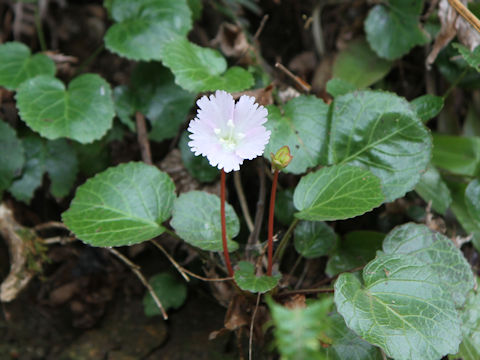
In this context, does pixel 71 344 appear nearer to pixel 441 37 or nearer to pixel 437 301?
pixel 437 301

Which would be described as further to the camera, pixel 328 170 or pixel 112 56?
pixel 112 56

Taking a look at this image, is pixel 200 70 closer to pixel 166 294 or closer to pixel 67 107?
pixel 67 107

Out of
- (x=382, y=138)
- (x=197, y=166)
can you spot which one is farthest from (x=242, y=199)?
(x=382, y=138)

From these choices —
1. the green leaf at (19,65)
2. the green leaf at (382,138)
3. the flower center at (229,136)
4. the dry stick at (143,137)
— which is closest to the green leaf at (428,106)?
the green leaf at (382,138)

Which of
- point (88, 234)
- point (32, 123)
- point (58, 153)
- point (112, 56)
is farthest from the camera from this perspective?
point (112, 56)

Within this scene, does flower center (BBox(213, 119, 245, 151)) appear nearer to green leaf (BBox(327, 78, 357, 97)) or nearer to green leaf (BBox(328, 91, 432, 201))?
green leaf (BBox(328, 91, 432, 201))

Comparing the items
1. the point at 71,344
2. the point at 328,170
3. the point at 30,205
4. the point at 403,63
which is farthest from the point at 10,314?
the point at 403,63
